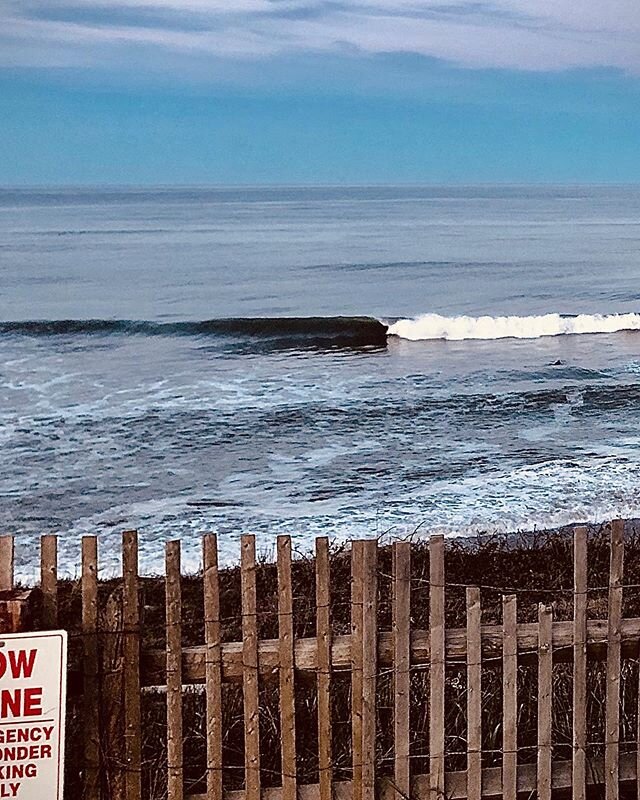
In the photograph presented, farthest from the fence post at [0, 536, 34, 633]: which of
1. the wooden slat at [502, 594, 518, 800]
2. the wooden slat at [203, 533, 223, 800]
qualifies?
the wooden slat at [502, 594, 518, 800]

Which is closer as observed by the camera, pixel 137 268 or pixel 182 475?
pixel 182 475

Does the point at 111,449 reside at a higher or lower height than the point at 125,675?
lower

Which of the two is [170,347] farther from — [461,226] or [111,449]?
[461,226]

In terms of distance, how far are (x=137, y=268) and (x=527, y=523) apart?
4523 centimetres

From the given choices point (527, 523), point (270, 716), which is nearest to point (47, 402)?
point (527, 523)

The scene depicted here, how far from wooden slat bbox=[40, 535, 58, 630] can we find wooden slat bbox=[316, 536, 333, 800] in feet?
3.58

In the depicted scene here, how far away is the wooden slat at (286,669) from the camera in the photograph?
4793 mm

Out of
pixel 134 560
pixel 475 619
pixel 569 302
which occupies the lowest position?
pixel 569 302

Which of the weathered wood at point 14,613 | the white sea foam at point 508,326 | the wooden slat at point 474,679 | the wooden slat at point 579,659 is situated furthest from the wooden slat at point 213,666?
the white sea foam at point 508,326

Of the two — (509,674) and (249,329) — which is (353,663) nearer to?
(509,674)

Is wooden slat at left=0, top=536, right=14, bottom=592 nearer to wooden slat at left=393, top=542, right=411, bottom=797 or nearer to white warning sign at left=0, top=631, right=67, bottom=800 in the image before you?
white warning sign at left=0, top=631, right=67, bottom=800

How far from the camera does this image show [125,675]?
4.79 metres

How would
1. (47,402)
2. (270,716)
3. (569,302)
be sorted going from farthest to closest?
(569,302)
(47,402)
(270,716)

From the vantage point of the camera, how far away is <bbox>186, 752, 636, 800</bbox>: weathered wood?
506cm
